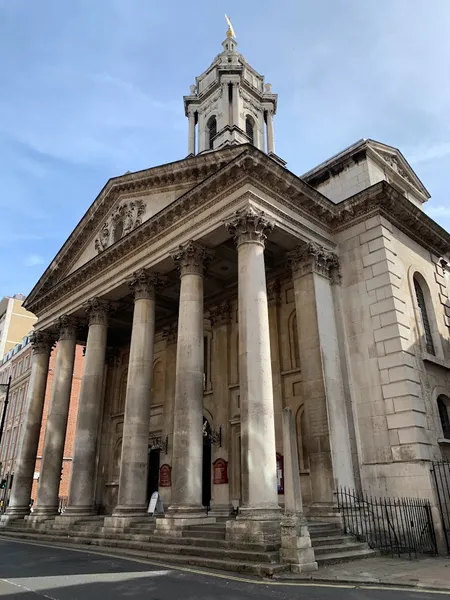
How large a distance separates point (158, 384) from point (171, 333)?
111 inches

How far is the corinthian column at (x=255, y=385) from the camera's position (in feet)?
38.6

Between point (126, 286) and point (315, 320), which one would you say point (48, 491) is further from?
point (315, 320)

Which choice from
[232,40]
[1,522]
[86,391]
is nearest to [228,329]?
[86,391]

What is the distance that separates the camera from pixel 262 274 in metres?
14.7

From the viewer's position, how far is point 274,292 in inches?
796

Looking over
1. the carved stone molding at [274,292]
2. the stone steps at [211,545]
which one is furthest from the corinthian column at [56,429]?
the carved stone molding at [274,292]

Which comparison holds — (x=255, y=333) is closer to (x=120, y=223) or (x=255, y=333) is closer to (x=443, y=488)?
(x=443, y=488)

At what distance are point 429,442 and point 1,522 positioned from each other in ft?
65.7

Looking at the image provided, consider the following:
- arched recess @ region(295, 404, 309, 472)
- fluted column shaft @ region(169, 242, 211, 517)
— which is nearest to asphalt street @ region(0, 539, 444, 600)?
fluted column shaft @ region(169, 242, 211, 517)

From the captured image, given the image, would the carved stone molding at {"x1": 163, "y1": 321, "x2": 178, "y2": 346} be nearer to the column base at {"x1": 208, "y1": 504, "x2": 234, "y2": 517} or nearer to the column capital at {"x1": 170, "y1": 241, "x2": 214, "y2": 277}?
the column capital at {"x1": 170, "y1": 241, "x2": 214, "y2": 277}

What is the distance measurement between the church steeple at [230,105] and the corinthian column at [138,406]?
16.0m

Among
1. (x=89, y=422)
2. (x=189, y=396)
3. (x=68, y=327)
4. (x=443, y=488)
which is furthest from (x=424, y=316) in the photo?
(x=68, y=327)

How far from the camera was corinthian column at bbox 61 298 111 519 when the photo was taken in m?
18.8

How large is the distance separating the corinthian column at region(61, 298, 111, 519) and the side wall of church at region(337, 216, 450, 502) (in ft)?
35.0
